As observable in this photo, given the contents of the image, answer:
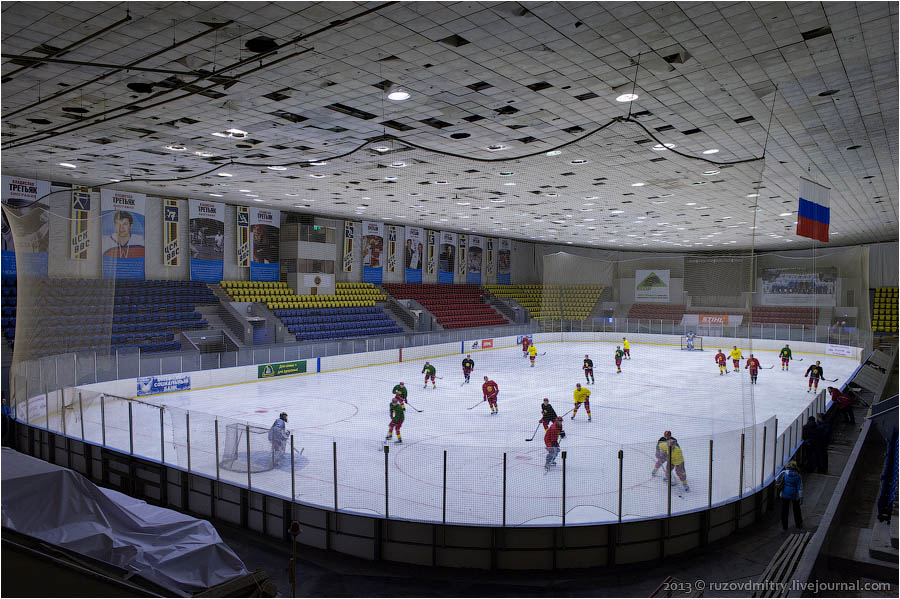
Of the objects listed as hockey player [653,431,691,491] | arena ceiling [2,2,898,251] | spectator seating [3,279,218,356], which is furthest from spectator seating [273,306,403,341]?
hockey player [653,431,691,491]

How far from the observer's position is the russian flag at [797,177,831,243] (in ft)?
29.7

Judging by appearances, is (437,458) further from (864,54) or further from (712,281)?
(712,281)

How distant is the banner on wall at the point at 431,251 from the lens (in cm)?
3250

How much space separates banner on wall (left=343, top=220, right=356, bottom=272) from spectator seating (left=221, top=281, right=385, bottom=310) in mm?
1002

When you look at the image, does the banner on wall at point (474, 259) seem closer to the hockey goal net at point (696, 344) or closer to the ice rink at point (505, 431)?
the ice rink at point (505, 431)

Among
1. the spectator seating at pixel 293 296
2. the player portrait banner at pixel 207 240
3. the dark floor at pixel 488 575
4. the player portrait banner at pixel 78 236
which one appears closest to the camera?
the dark floor at pixel 488 575

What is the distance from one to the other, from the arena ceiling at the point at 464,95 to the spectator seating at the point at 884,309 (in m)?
19.7

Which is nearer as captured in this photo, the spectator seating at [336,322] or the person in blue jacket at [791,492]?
the person in blue jacket at [791,492]

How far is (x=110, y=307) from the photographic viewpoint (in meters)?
9.14

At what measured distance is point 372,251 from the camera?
2938cm

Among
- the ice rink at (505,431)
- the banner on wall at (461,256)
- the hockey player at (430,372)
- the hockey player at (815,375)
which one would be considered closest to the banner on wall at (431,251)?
the banner on wall at (461,256)

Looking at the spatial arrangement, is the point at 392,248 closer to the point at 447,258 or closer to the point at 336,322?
the point at 447,258

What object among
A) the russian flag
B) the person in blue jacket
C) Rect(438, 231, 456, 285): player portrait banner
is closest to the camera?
the person in blue jacket

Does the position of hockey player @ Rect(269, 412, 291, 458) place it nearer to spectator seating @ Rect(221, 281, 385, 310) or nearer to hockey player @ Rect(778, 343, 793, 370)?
spectator seating @ Rect(221, 281, 385, 310)
